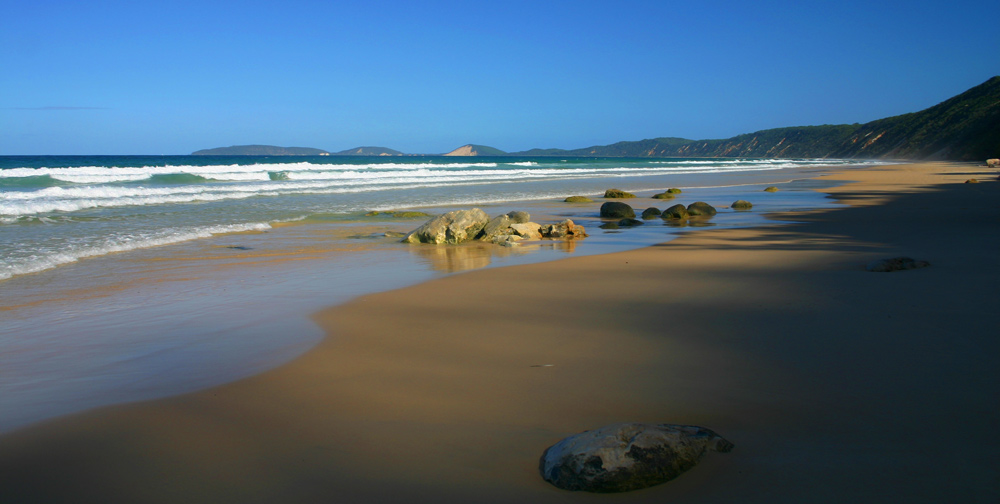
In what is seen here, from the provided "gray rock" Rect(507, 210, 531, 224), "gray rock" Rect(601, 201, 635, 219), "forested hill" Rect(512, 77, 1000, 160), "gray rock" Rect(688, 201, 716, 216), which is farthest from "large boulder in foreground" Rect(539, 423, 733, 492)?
"forested hill" Rect(512, 77, 1000, 160)

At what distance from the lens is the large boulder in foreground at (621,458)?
232cm

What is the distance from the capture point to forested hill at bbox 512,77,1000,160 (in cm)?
5722

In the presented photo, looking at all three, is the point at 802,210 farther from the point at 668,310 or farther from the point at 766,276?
the point at 668,310

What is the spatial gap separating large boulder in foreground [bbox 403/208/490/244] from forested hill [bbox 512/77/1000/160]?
184ft

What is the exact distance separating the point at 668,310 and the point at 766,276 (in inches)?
74.2

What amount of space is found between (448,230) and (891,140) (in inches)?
3931

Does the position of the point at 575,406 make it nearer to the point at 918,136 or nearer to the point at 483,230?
the point at 483,230

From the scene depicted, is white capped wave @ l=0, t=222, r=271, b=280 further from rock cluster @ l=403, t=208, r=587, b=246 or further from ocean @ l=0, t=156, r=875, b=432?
rock cluster @ l=403, t=208, r=587, b=246

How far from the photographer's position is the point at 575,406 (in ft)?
10.3

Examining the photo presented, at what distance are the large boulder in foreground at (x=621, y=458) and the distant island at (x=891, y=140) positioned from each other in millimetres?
61656

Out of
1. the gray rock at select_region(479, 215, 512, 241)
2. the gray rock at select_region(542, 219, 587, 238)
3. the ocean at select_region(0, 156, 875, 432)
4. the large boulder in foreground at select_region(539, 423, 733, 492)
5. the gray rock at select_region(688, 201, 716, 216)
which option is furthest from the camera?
the gray rock at select_region(688, 201, 716, 216)

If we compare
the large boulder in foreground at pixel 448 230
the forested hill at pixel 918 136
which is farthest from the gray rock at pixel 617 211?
the forested hill at pixel 918 136

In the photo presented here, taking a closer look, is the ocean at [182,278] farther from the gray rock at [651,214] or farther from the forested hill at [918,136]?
the forested hill at [918,136]

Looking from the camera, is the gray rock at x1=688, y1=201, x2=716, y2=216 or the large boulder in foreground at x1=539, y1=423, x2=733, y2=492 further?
the gray rock at x1=688, y1=201, x2=716, y2=216
